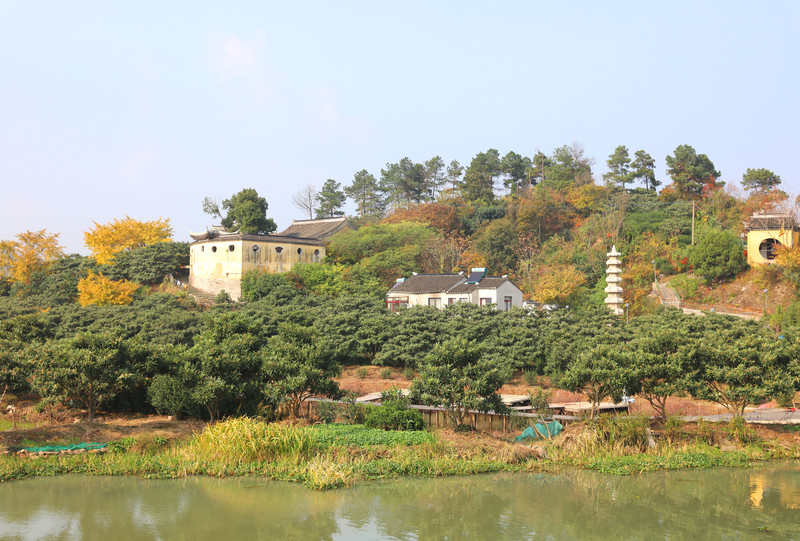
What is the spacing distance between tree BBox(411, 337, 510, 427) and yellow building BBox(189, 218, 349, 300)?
999 inches

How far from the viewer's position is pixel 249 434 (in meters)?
14.2

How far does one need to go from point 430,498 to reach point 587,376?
6.28 m

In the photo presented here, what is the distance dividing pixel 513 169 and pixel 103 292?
38.1 m

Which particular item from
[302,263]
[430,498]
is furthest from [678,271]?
[430,498]

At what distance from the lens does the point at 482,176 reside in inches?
2322

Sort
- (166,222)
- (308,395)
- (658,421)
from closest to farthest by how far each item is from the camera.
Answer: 1. (658,421)
2. (308,395)
3. (166,222)

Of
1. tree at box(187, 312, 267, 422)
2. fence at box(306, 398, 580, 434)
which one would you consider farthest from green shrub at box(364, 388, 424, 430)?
tree at box(187, 312, 267, 422)

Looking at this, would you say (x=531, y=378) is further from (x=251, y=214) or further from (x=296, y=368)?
(x=251, y=214)

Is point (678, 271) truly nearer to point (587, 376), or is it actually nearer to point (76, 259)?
point (587, 376)

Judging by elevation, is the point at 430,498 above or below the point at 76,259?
below

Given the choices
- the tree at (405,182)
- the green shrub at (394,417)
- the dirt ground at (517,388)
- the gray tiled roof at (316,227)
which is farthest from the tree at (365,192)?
the green shrub at (394,417)

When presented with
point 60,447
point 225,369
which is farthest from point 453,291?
point 60,447

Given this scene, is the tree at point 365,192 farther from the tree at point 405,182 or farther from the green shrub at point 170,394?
the green shrub at point 170,394

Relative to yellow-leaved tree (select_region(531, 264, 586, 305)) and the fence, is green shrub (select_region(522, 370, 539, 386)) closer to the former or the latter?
the fence
